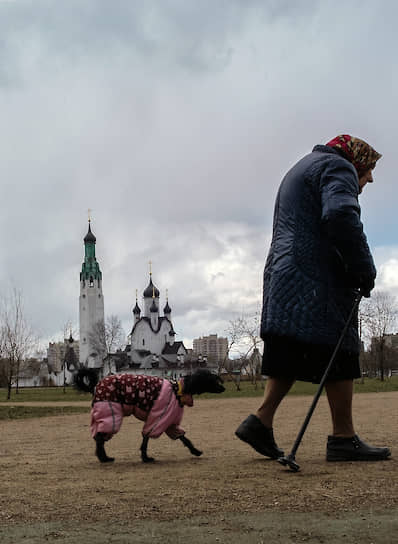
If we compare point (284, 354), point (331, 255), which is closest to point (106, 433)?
point (284, 354)

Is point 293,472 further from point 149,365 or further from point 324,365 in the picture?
point 149,365

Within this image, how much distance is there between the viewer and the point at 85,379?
19.2 ft

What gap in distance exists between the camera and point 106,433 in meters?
5.15

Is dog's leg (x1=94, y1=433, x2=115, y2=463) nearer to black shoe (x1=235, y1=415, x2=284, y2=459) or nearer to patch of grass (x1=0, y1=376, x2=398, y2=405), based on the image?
black shoe (x1=235, y1=415, x2=284, y2=459)

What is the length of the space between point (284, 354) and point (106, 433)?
5.78ft

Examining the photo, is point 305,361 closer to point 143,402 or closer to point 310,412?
point 310,412

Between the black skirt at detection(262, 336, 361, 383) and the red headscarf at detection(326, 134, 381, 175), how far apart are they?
58.5 inches

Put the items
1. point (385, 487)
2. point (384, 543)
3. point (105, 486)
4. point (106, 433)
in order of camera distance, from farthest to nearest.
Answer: point (106, 433)
point (105, 486)
point (385, 487)
point (384, 543)

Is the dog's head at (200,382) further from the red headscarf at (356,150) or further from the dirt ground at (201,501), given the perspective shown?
the red headscarf at (356,150)

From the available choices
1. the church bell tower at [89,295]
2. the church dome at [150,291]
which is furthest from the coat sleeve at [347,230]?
the church bell tower at [89,295]

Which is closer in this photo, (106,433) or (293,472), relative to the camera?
(293,472)

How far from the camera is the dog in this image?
16.8 feet

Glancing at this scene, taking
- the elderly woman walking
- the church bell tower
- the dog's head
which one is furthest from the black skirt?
the church bell tower

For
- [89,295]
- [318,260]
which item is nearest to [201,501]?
[318,260]
